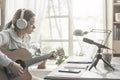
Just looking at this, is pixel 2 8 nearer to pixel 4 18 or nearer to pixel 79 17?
pixel 4 18

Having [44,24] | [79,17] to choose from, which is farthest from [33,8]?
[79,17]

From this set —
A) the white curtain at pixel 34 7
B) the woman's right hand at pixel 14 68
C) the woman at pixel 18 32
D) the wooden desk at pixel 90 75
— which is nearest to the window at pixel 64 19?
the white curtain at pixel 34 7

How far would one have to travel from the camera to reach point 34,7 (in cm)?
377

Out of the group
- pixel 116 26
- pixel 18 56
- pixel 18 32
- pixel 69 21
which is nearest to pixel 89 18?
pixel 69 21

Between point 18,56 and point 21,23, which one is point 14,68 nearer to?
point 18,56

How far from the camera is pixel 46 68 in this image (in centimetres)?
375

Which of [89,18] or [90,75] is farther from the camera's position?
[89,18]

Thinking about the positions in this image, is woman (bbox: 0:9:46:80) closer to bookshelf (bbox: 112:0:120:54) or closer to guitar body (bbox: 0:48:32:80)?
guitar body (bbox: 0:48:32:80)

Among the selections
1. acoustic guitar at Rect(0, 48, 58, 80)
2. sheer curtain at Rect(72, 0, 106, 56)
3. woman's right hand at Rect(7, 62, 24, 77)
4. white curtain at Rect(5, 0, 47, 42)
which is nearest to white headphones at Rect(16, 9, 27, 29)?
acoustic guitar at Rect(0, 48, 58, 80)

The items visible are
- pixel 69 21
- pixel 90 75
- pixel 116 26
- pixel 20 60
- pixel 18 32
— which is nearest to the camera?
pixel 90 75

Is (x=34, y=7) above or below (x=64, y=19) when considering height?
above

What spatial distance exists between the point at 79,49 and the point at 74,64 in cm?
161

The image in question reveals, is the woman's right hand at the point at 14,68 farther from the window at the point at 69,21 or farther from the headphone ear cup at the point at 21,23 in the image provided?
the window at the point at 69,21

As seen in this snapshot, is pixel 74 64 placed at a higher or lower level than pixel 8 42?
lower
